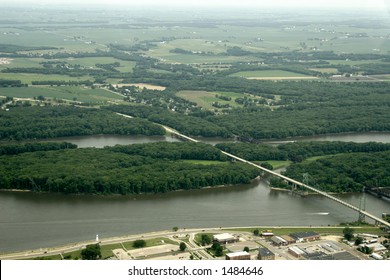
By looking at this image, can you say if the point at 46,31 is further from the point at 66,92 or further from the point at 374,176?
the point at 374,176

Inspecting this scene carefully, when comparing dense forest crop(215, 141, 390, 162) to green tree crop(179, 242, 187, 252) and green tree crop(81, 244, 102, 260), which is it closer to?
green tree crop(179, 242, 187, 252)

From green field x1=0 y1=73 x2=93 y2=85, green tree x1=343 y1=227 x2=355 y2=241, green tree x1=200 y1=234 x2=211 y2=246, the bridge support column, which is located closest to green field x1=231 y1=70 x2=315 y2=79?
green field x1=0 y1=73 x2=93 y2=85

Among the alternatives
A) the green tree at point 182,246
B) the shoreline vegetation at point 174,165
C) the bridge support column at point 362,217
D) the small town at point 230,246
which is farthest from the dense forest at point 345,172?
the green tree at point 182,246

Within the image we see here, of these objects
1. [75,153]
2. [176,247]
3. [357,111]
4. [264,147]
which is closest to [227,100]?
[357,111]

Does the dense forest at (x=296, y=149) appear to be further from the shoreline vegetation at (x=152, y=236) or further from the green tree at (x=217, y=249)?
the green tree at (x=217, y=249)

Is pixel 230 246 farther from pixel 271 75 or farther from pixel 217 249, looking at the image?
pixel 271 75

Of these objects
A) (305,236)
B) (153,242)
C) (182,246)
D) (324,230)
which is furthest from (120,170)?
(305,236)
